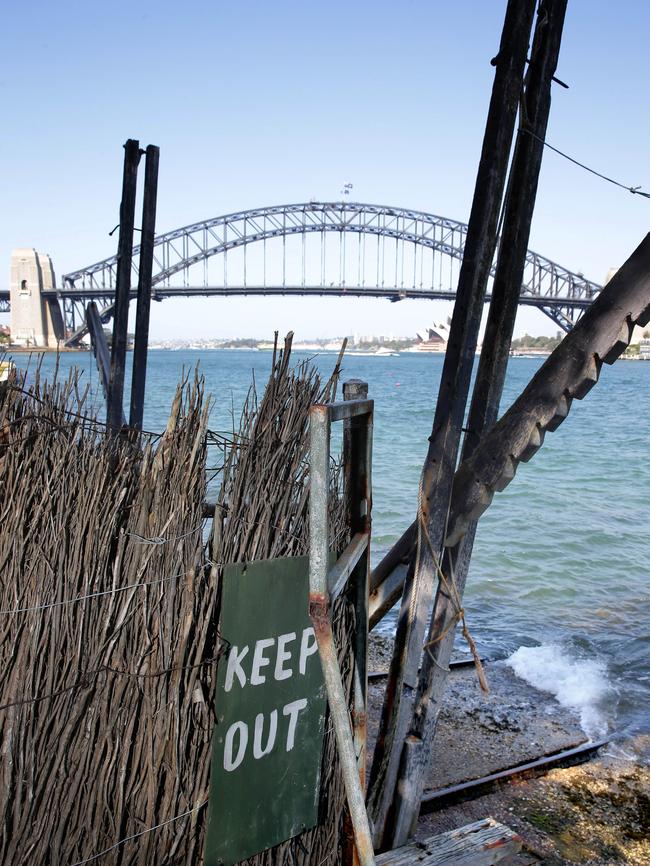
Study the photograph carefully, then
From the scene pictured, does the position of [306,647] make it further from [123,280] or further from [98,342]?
[98,342]

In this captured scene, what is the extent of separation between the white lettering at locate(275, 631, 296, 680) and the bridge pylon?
6166cm

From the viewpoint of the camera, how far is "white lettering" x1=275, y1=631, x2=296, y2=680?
8.34 ft

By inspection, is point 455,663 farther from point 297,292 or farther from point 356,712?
point 297,292

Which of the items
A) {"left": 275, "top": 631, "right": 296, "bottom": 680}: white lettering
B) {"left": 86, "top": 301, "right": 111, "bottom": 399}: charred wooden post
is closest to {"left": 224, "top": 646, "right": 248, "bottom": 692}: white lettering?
{"left": 275, "top": 631, "right": 296, "bottom": 680}: white lettering

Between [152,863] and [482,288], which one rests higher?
[482,288]

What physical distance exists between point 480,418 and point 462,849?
5.14ft

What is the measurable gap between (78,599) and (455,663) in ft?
13.3

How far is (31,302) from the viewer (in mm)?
64688

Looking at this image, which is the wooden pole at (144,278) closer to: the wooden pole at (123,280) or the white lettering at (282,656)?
the wooden pole at (123,280)

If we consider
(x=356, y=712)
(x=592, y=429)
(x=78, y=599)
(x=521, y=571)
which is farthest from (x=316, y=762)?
(x=592, y=429)

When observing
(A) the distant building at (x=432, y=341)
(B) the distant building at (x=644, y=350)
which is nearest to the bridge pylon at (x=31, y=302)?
(A) the distant building at (x=432, y=341)

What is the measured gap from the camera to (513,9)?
8.67 ft

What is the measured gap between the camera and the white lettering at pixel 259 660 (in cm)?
249

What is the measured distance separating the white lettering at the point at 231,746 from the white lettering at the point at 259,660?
5.3 inches
